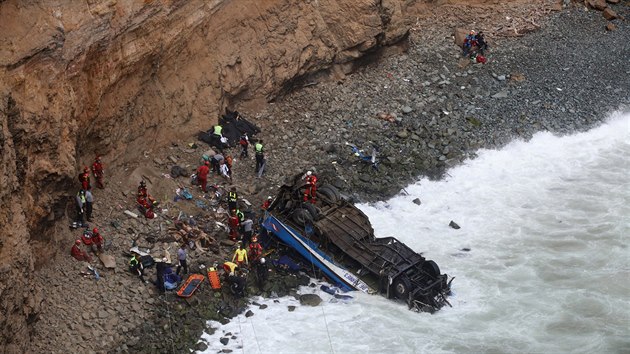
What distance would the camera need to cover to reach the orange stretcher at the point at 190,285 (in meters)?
21.1

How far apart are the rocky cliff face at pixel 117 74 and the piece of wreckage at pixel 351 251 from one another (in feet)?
16.3

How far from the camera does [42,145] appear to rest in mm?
20016

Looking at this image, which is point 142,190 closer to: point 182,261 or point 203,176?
point 203,176

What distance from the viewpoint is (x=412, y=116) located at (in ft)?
96.9

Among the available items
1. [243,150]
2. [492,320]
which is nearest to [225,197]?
[243,150]

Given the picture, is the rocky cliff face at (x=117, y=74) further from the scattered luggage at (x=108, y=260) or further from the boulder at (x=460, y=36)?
the boulder at (x=460, y=36)

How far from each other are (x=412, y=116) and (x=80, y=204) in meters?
A: 12.1

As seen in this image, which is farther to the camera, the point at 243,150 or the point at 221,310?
the point at 243,150

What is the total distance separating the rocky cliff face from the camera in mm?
18609

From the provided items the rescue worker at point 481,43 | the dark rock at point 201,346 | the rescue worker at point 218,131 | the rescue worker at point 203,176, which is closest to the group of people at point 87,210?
the rescue worker at point 203,176

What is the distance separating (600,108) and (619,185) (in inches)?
176

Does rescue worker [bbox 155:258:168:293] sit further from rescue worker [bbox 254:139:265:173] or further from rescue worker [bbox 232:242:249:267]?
rescue worker [bbox 254:139:265:173]

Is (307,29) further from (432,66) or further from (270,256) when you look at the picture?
(270,256)

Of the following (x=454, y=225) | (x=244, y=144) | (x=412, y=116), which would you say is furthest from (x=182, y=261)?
(x=412, y=116)
